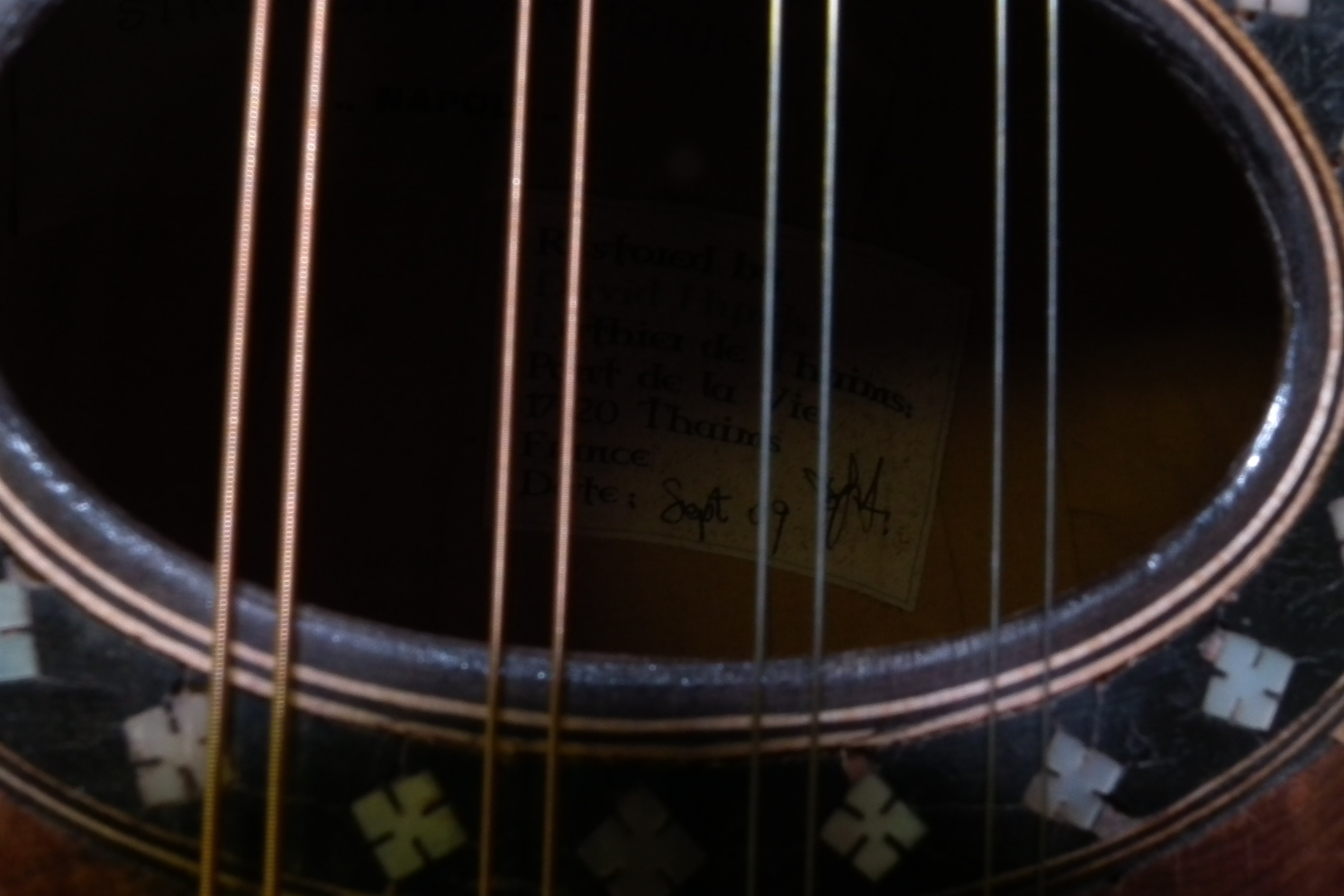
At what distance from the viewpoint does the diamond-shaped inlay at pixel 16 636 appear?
0.46 m

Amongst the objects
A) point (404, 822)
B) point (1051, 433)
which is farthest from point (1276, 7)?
point (404, 822)

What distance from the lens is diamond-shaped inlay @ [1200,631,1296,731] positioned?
1.73 ft

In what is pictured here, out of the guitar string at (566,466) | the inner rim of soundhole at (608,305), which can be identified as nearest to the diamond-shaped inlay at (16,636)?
the guitar string at (566,466)

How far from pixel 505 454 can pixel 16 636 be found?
0.46 feet

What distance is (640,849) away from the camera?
1.58 feet

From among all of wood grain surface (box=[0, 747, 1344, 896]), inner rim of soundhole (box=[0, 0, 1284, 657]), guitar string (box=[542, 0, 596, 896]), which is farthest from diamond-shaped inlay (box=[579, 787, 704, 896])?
inner rim of soundhole (box=[0, 0, 1284, 657])

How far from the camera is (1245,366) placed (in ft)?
2.29
